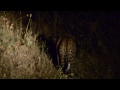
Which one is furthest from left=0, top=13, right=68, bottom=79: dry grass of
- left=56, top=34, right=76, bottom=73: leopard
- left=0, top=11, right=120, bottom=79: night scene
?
left=56, top=34, right=76, bottom=73: leopard

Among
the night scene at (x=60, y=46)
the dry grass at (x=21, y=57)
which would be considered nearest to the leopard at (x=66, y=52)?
the night scene at (x=60, y=46)

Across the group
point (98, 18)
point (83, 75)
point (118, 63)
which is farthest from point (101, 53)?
point (98, 18)

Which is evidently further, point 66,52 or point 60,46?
point 60,46

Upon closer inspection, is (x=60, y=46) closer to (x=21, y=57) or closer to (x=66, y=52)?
(x=66, y=52)

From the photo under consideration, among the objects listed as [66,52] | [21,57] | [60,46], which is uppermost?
[60,46]

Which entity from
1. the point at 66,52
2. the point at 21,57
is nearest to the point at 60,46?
the point at 66,52

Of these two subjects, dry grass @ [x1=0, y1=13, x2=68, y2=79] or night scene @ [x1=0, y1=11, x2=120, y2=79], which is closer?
dry grass @ [x1=0, y1=13, x2=68, y2=79]

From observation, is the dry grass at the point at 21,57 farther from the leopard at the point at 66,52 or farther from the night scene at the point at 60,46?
the leopard at the point at 66,52

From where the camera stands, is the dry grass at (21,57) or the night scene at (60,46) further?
the night scene at (60,46)

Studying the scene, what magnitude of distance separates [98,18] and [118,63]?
94.3 inches

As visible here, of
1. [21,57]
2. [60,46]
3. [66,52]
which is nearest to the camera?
[66,52]

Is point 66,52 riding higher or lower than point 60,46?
lower

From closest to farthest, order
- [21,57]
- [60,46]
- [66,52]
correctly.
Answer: [66,52] < [60,46] < [21,57]

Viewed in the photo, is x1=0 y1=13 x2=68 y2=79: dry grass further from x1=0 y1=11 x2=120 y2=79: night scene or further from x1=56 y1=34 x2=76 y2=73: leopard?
x1=56 y1=34 x2=76 y2=73: leopard
